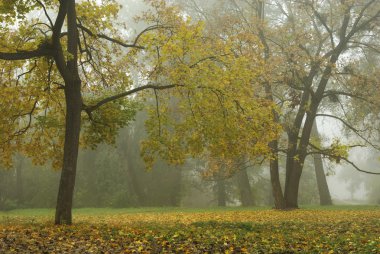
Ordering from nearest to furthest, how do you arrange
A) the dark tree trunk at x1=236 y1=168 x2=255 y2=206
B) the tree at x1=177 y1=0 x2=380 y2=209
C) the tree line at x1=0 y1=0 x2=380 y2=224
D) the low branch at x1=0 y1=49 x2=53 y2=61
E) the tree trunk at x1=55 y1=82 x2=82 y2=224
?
the low branch at x1=0 y1=49 x2=53 y2=61, the tree trunk at x1=55 y1=82 x2=82 y2=224, the tree line at x1=0 y1=0 x2=380 y2=224, the tree at x1=177 y1=0 x2=380 y2=209, the dark tree trunk at x1=236 y1=168 x2=255 y2=206

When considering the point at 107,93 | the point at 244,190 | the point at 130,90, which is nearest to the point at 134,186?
the point at 244,190

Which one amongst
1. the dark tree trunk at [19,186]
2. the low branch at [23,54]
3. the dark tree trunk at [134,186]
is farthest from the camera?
the dark tree trunk at [134,186]

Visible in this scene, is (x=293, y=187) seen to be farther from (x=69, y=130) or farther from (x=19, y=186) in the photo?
(x=19, y=186)

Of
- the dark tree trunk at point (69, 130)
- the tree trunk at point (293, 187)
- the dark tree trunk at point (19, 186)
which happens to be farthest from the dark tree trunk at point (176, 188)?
the dark tree trunk at point (69, 130)

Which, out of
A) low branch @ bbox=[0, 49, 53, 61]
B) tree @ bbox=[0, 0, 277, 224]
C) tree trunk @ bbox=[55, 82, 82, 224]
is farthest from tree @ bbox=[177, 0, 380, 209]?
low branch @ bbox=[0, 49, 53, 61]

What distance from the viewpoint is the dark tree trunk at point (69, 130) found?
11734 millimetres

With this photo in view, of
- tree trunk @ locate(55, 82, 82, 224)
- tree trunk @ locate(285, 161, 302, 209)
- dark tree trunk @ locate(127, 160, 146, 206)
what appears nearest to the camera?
tree trunk @ locate(55, 82, 82, 224)

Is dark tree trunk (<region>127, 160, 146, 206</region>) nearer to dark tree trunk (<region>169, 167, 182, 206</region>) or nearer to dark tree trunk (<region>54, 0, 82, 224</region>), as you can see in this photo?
dark tree trunk (<region>169, 167, 182, 206</region>)

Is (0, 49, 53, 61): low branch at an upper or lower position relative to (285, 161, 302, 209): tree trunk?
upper

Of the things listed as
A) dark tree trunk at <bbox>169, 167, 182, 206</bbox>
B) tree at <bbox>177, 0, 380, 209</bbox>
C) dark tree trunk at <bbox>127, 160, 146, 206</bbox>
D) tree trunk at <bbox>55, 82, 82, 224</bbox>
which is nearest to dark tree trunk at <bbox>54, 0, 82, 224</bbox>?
tree trunk at <bbox>55, 82, 82, 224</bbox>

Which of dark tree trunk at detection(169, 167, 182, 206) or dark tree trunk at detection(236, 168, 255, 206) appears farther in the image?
dark tree trunk at detection(169, 167, 182, 206)

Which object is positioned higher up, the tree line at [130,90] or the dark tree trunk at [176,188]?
the tree line at [130,90]

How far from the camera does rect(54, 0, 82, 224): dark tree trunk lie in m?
11.7

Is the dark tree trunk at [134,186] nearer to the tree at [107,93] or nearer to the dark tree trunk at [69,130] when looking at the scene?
the tree at [107,93]
